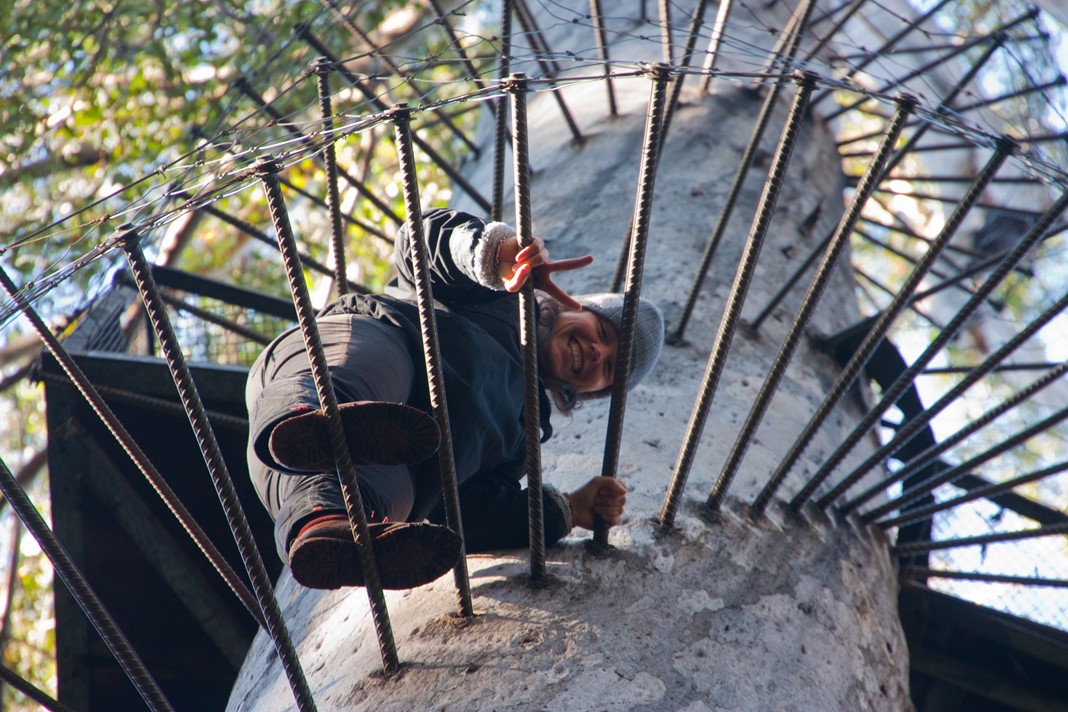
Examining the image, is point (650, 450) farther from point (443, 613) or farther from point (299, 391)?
point (299, 391)

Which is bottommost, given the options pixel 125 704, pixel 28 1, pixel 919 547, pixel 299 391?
→ pixel 125 704

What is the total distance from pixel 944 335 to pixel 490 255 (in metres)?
0.81

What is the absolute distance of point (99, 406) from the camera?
151cm

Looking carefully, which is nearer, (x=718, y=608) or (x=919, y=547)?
(x=718, y=608)

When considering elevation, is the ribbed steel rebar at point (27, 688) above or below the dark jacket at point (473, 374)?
below

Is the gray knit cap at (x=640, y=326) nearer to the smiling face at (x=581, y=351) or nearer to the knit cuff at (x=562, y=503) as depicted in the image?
the smiling face at (x=581, y=351)

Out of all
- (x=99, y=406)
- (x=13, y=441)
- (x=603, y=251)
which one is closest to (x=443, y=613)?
(x=99, y=406)

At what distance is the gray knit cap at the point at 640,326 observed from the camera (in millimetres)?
2172

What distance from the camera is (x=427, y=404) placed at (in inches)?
71.2

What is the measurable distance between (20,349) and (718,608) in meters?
5.48

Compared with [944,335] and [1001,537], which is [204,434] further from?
[1001,537]

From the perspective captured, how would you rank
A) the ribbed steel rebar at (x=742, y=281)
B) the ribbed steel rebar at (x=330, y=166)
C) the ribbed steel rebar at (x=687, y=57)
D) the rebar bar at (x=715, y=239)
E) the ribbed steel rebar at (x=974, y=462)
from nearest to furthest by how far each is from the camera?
the ribbed steel rebar at (x=742, y=281)
the ribbed steel rebar at (x=974, y=462)
the ribbed steel rebar at (x=330, y=166)
the rebar bar at (x=715, y=239)
the ribbed steel rebar at (x=687, y=57)

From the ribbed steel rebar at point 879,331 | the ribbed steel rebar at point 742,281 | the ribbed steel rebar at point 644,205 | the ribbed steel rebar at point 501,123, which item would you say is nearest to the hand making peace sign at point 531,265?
the ribbed steel rebar at point 644,205

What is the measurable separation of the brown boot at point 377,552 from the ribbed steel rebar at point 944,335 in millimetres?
790
